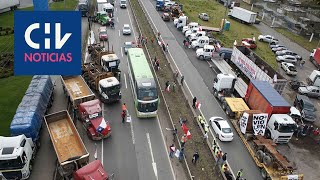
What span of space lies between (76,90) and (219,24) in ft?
138

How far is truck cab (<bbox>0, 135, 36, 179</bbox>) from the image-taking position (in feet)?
64.8

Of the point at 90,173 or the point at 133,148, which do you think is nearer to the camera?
the point at 90,173

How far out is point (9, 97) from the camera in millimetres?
30125

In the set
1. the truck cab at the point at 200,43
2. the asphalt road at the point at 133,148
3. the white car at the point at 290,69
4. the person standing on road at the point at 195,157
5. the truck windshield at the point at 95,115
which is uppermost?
the truck cab at the point at 200,43

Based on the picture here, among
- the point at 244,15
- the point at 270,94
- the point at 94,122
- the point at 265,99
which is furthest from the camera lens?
the point at 244,15

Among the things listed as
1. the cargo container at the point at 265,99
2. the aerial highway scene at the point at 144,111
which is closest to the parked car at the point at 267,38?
the aerial highway scene at the point at 144,111

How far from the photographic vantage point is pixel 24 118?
74.3ft

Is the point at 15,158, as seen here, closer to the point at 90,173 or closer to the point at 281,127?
the point at 90,173

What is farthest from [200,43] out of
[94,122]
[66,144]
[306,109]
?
[66,144]

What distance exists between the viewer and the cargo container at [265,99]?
27312 millimetres

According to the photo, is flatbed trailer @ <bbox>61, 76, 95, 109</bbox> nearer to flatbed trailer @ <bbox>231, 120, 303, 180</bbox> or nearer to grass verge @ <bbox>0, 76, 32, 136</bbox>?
grass verge @ <bbox>0, 76, 32, 136</bbox>

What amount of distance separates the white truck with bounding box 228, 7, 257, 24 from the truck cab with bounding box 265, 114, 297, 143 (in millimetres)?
40699

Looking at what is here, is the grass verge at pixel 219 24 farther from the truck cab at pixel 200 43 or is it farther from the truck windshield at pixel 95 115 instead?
the truck windshield at pixel 95 115

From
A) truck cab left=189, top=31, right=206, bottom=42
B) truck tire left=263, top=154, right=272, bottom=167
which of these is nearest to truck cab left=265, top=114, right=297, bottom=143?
truck tire left=263, top=154, right=272, bottom=167
